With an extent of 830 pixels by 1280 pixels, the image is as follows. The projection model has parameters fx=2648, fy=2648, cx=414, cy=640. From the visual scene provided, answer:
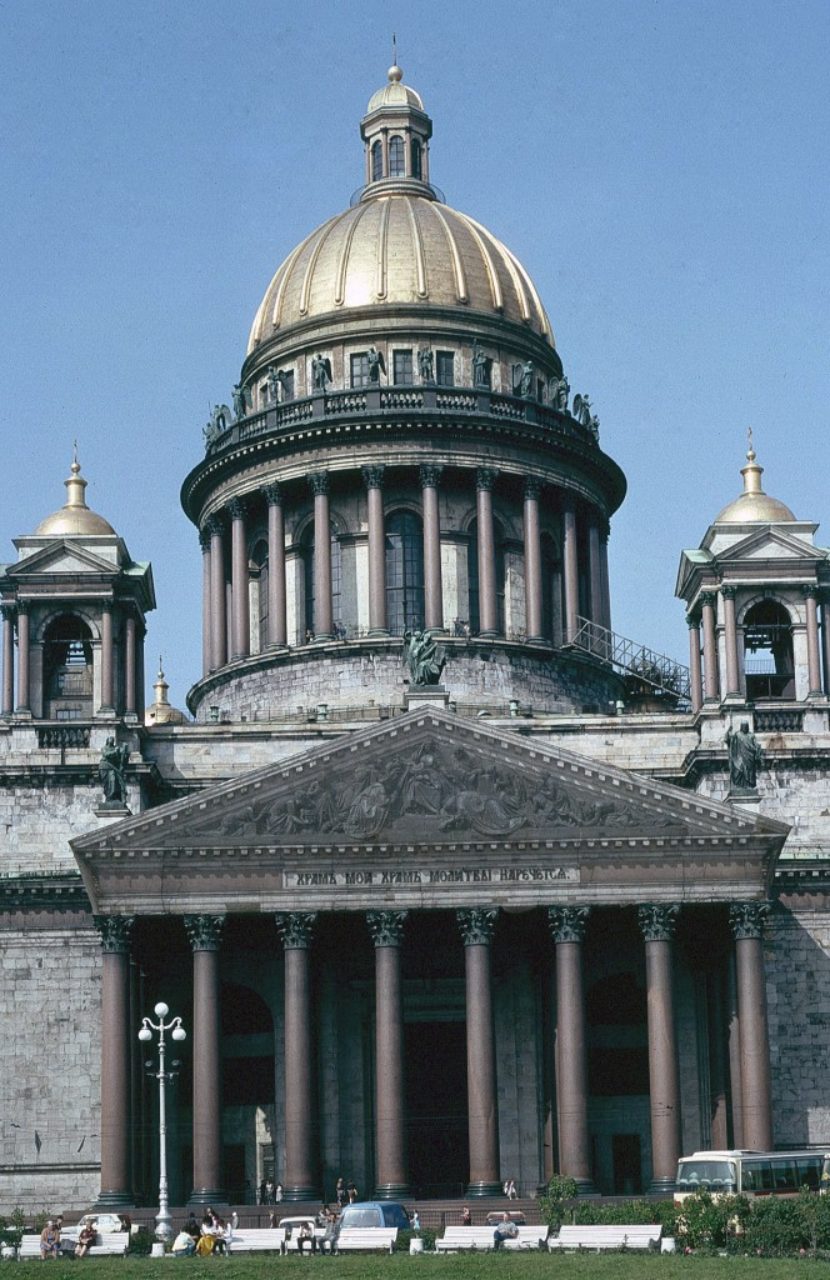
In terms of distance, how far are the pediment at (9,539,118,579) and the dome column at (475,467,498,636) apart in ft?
45.3

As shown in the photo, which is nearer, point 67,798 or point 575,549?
point 67,798

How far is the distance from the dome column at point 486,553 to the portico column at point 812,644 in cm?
1253

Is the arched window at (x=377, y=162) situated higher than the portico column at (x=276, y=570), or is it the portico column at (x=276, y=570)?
the arched window at (x=377, y=162)

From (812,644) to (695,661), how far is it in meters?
4.40

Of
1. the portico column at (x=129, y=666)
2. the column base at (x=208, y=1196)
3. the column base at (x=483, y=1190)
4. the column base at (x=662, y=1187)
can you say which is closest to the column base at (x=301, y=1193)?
the column base at (x=208, y=1196)

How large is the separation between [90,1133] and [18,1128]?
2.02m

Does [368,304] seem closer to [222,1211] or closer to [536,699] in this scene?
[536,699]

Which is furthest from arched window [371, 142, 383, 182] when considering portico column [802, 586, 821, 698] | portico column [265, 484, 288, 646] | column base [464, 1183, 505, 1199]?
column base [464, 1183, 505, 1199]

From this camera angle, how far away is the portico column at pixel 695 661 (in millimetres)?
82812

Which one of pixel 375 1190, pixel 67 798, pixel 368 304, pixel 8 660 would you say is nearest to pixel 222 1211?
pixel 375 1190

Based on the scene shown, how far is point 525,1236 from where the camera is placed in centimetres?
5975

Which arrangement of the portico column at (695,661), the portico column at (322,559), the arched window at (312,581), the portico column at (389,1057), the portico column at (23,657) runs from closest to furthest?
the portico column at (389,1057), the portico column at (23,657), the portico column at (695,661), the portico column at (322,559), the arched window at (312,581)

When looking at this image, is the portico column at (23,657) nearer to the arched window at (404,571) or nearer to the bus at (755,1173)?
the arched window at (404,571)

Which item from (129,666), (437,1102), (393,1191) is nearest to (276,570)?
(129,666)
